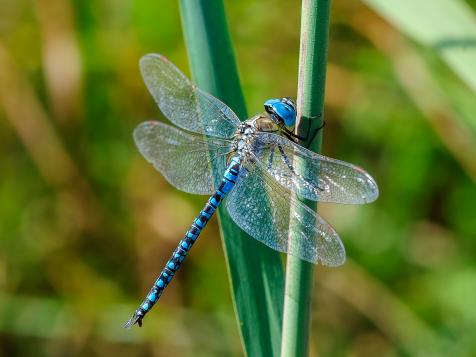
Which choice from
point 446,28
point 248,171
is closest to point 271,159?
point 248,171

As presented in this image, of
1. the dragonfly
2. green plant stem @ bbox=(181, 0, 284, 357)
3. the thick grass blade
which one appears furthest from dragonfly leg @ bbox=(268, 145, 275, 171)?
the thick grass blade

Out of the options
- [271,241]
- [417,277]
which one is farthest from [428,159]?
[271,241]

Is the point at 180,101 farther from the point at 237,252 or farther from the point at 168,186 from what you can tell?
the point at 168,186

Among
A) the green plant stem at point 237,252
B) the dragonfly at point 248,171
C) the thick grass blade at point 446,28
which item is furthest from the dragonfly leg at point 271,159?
the thick grass blade at point 446,28

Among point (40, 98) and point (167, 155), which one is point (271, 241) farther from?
point (40, 98)

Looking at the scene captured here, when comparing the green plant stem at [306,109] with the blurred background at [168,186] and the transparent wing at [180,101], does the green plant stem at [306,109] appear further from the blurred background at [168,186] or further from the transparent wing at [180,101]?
the blurred background at [168,186]

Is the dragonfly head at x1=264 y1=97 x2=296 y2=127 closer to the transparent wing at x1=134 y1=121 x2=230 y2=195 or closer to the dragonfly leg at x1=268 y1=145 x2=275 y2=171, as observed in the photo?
the dragonfly leg at x1=268 y1=145 x2=275 y2=171
